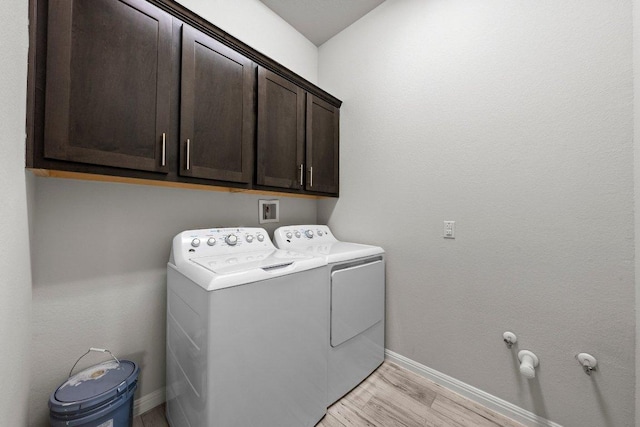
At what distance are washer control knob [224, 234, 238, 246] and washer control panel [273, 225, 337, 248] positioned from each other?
1.27 ft

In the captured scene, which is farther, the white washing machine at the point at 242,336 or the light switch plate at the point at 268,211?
the light switch plate at the point at 268,211

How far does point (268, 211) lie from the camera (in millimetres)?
2008

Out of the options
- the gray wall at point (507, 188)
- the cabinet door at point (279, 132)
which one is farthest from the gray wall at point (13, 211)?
the gray wall at point (507, 188)

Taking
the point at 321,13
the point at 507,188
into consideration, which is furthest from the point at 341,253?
the point at 321,13

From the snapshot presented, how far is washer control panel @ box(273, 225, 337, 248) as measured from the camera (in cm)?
182

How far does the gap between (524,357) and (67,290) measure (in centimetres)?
235

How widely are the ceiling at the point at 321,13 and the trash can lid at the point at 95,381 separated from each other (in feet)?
8.67

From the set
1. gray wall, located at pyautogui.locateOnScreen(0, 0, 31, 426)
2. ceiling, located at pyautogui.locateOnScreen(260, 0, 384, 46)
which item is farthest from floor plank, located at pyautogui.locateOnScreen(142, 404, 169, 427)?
ceiling, located at pyautogui.locateOnScreen(260, 0, 384, 46)

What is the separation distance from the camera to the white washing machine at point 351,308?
1.43m

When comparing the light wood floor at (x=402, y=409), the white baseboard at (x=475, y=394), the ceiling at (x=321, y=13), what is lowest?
the light wood floor at (x=402, y=409)

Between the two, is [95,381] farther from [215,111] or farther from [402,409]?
[402,409]

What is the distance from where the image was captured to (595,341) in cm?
114

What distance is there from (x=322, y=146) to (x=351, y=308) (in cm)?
129

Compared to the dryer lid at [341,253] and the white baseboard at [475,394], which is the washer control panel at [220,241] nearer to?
the dryer lid at [341,253]
